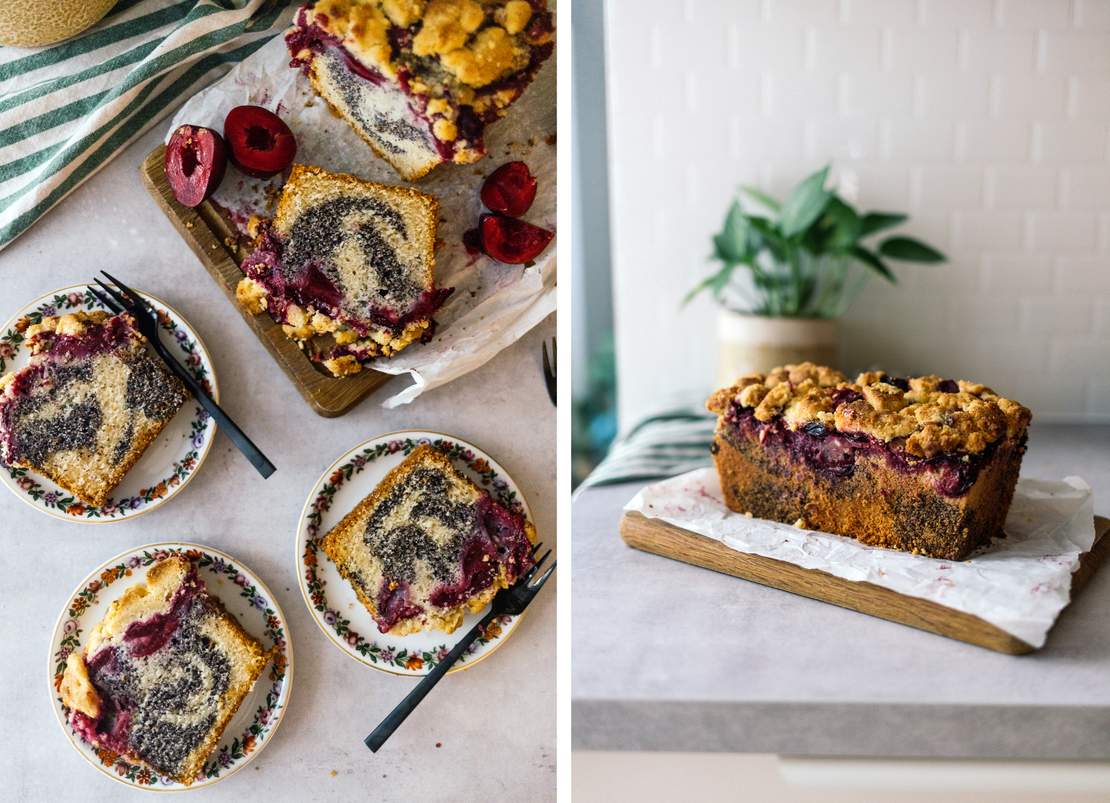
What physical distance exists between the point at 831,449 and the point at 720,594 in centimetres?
23

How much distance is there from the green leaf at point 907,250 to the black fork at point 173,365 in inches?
44.0

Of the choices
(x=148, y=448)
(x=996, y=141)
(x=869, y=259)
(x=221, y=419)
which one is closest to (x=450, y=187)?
(x=221, y=419)

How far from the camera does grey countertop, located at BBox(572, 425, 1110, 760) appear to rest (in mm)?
895

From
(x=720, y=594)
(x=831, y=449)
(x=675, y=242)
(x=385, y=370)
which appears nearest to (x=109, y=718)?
(x=385, y=370)

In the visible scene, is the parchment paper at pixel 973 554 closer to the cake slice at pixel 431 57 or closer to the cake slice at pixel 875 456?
the cake slice at pixel 875 456

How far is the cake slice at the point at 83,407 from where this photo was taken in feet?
4.16

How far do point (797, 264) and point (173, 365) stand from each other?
3.48 ft

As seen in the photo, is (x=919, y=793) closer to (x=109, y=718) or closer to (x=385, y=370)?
(x=385, y=370)

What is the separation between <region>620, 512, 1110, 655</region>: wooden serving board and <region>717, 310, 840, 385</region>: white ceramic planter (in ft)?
1.81

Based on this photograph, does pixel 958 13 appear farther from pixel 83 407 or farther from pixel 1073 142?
pixel 83 407

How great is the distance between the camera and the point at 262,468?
1304 millimetres

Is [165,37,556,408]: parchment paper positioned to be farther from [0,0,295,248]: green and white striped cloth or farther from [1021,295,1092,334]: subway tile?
[1021,295,1092,334]: subway tile

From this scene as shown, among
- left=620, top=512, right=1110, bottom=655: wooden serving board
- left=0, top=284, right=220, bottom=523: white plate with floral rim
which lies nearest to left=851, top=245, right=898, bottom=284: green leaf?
left=620, top=512, right=1110, bottom=655: wooden serving board

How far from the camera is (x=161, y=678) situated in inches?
51.1
